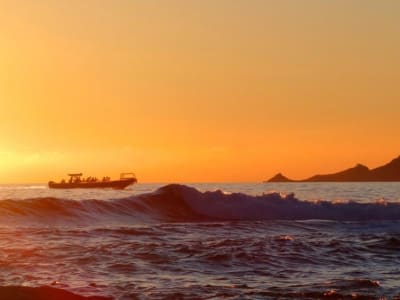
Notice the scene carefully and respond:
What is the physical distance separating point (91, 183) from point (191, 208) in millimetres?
91627

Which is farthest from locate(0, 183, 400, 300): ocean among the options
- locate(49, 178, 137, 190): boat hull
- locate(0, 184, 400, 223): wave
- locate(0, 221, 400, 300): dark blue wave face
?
locate(49, 178, 137, 190): boat hull

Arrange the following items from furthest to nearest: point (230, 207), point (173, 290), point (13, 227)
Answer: point (230, 207)
point (13, 227)
point (173, 290)

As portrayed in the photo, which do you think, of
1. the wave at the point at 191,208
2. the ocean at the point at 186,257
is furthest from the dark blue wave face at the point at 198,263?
the wave at the point at 191,208

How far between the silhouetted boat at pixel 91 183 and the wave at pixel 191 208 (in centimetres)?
8053

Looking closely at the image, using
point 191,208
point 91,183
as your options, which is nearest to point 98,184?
point 91,183

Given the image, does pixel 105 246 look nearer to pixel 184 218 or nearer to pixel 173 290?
pixel 173 290

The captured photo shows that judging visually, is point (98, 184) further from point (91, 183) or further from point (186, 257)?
point (186, 257)

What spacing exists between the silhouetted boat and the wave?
264ft

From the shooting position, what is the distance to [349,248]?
22844mm

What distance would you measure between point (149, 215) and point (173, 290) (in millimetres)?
24198

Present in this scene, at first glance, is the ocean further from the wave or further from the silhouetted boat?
the silhouetted boat

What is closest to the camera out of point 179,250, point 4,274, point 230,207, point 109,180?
point 4,274

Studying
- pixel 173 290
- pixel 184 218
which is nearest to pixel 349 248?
pixel 173 290

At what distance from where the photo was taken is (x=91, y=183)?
428 feet
